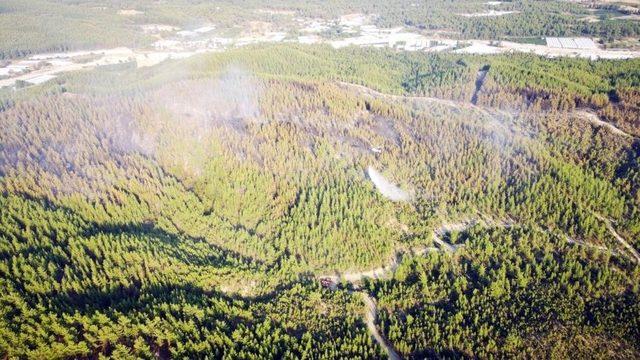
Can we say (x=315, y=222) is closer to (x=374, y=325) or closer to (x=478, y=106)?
(x=374, y=325)

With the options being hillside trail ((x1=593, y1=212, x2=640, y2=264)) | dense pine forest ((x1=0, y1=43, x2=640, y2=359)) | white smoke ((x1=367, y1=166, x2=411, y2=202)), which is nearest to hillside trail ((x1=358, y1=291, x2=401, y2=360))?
dense pine forest ((x1=0, y1=43, x2=640, y2=359))

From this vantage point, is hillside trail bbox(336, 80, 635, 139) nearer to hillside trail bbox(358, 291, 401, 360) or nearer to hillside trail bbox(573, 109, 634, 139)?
hillside trail bbox(573, 109, 634, 139)

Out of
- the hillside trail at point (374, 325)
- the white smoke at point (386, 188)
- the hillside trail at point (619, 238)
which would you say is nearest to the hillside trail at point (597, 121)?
the hillside trail at point (619, 238)

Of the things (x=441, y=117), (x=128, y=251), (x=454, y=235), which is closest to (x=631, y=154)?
(x=441, y=117)

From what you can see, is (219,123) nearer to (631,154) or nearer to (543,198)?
(543,198)

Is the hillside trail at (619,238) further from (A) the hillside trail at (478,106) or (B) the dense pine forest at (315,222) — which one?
(A) the hillside trail at (478,106)

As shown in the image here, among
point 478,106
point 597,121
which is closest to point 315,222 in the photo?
Result: point 478,106
